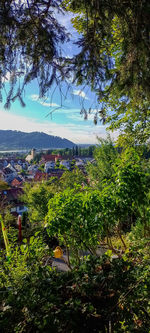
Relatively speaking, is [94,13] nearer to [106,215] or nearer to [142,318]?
[106,215]

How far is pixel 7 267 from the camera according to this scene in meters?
1.77

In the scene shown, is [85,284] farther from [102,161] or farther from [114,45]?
[102,161]

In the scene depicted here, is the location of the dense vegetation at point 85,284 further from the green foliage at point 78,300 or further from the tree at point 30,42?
the tree at point 30,42

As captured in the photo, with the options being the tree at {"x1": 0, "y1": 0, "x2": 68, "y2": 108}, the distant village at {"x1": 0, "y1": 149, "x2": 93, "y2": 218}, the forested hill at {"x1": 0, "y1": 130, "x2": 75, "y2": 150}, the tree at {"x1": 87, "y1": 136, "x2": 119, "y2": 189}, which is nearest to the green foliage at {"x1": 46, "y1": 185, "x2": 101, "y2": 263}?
the tree at {"x1": 0, "y1": 0, "x2": 68, "y2": 108}

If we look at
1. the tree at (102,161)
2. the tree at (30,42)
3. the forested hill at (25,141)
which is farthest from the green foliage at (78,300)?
the forested hill at (25,141)

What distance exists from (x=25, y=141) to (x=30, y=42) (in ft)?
463

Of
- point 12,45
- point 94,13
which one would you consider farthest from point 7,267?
point 94,13

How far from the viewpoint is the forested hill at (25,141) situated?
13175 cm

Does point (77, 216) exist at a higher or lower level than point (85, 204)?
lower

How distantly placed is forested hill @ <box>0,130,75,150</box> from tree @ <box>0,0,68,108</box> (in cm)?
12839

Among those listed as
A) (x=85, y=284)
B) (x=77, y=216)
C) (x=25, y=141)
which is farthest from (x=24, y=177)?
(x=25, y=141)

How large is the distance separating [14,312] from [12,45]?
193 cm

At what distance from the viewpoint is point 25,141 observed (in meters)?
138

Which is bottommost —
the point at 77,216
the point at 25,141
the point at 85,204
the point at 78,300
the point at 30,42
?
the point at 78,300
